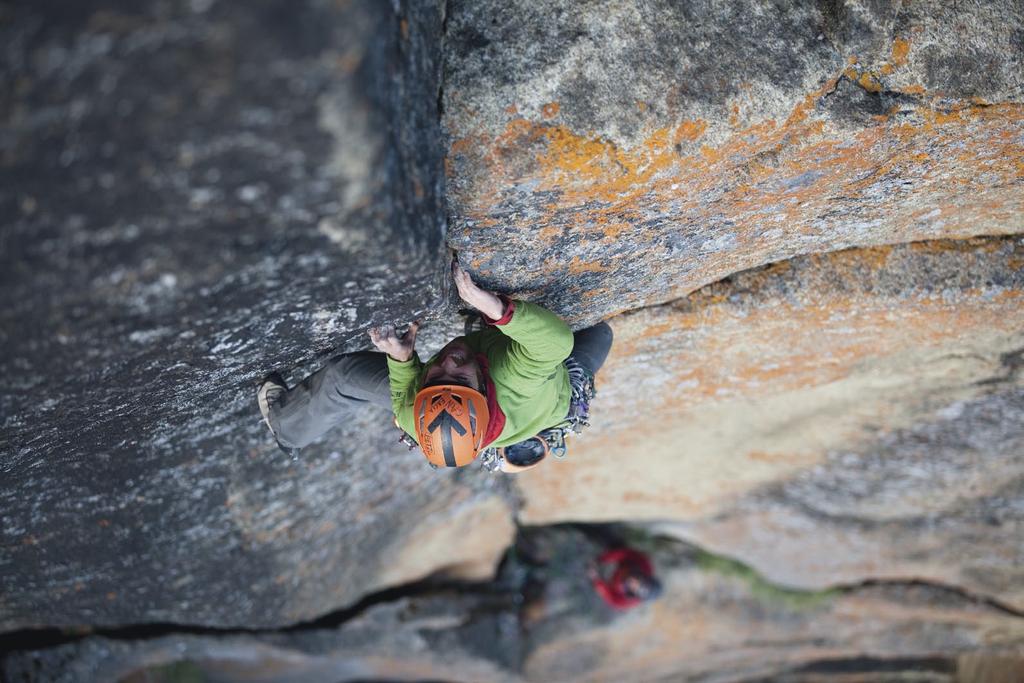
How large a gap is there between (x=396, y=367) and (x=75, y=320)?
1452 mm

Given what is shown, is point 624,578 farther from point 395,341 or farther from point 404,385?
point 395,341

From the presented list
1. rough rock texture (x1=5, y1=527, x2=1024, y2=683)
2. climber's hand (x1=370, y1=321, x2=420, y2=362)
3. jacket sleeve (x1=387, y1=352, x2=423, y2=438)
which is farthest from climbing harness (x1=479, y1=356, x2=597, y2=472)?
rough rock texture (x1=5, y1=527, x2=1024, y2=683)

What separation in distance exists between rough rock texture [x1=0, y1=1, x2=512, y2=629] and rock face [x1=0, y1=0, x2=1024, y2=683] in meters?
0.01

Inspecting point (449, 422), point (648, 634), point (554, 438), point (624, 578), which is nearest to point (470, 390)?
point (449, 422)

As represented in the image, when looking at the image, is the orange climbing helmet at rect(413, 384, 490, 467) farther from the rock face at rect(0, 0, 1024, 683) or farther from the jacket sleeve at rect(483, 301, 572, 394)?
the rock face at rect(0, 0, 1024, 683)

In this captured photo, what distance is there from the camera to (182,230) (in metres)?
2.07

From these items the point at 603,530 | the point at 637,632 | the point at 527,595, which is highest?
the point at 603,530

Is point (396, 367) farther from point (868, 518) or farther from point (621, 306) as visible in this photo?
point (868, 518)

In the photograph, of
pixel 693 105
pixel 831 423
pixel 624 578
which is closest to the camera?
pixel 693 105

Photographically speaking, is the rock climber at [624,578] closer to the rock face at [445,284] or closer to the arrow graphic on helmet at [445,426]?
the rock face at [445,284]

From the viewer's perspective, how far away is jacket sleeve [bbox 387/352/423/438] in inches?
135

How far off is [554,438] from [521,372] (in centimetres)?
66

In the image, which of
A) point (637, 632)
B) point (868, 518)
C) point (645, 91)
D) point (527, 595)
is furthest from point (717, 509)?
point (645, 91)

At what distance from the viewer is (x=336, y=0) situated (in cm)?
181
